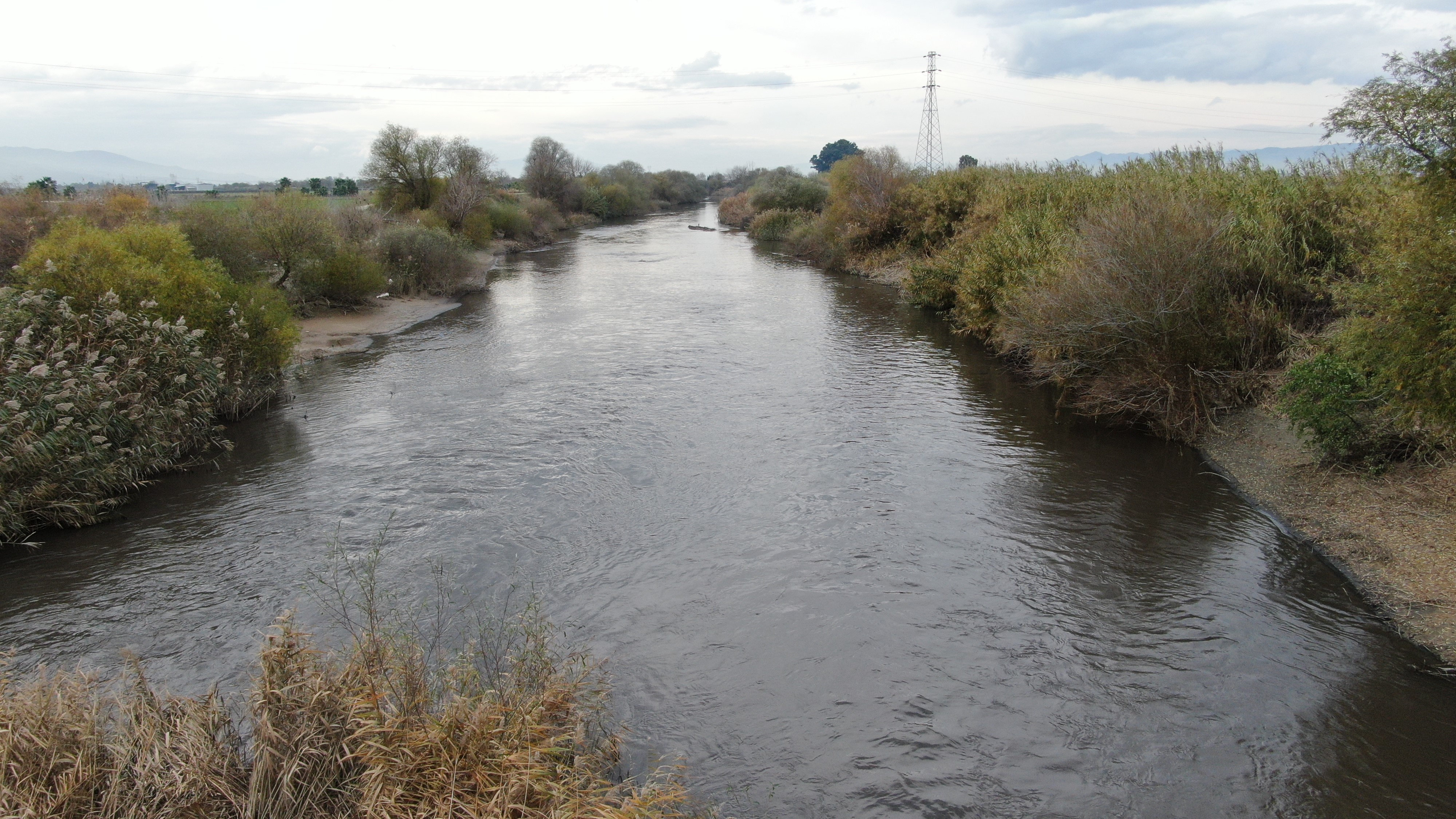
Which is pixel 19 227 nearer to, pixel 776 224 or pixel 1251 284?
pixel 1251 284

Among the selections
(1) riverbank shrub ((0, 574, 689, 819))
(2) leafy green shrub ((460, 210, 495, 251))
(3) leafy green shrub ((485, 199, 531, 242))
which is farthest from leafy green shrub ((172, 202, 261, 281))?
(3) leafy green shrub ((485, 199, 531, 242))

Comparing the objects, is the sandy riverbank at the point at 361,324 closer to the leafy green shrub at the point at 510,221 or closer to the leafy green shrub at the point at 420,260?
the leafy green shrub at the point at 420,260

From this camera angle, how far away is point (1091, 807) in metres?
7.27

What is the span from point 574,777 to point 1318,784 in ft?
22.6

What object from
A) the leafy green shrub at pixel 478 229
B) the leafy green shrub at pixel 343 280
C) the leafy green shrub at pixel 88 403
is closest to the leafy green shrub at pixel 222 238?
the leafy green shrub at pixel 343 280

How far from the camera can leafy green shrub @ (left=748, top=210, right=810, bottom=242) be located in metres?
58.0

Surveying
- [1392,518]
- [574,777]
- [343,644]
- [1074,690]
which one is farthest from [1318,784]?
[343,644]

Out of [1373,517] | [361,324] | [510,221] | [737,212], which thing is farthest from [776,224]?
[1373,517]

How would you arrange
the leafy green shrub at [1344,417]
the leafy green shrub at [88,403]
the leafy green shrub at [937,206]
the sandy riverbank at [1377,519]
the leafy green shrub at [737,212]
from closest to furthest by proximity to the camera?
the sandy riverbank at [1377,519], the leafy green shrub at [88,403], the leafy green shrub at [1344,417], the leafy green shrub at [937,206], the leafy green shrub at [737,212]

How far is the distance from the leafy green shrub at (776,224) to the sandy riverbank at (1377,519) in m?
44.7

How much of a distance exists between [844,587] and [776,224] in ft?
172

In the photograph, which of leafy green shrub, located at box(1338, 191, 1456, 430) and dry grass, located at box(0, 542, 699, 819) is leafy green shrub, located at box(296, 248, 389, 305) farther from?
leafy green shrub, located at box(1338, 191, 1456, 430)

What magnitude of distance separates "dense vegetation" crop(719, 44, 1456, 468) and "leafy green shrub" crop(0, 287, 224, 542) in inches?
698

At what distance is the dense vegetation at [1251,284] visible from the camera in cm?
891
